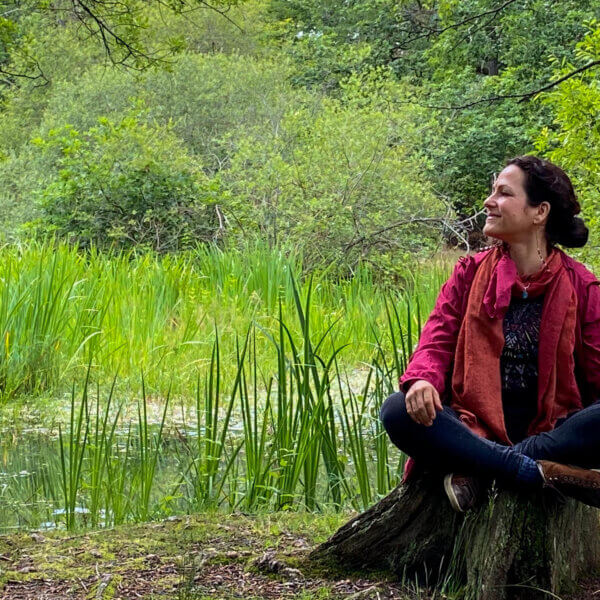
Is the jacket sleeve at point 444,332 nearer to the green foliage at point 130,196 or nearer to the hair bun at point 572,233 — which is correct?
the hair bun at point 572,233

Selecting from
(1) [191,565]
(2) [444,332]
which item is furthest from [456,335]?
(1) [191,565]

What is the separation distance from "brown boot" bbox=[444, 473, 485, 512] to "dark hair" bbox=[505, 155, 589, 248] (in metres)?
0.73

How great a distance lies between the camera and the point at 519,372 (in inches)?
107

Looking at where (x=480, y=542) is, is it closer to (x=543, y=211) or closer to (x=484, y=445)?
(x=484, y=445)

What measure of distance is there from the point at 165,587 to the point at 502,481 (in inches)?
35.6

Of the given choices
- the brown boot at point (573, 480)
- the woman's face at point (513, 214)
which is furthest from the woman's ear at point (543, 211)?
the brown boot at point (573, 480)

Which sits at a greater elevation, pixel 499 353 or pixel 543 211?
pixel 543 211

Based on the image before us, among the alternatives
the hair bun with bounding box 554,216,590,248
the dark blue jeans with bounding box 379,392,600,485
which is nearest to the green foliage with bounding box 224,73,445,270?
the hair bun with bounding box 554,216,590,248

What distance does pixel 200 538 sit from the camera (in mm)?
3020

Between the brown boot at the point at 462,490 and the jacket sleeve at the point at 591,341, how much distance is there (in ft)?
1.43

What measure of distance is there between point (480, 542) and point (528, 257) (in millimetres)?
791

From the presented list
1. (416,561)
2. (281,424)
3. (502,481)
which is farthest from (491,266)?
(281,424)

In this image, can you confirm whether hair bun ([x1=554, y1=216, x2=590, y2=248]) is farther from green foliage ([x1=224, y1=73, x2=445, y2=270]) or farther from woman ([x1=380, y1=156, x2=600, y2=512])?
green foliage ([x1=224, y1=73, x2=445, y2=270])

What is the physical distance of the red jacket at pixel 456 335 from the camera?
269 cm
